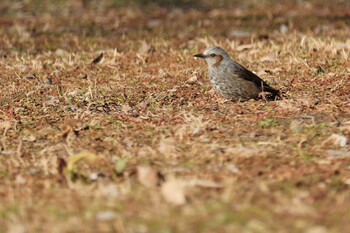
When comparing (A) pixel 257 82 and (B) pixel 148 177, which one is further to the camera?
(A) pixel 257 82

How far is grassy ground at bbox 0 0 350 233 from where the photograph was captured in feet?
14.8

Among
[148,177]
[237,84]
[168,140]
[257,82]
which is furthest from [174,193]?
[257,82]

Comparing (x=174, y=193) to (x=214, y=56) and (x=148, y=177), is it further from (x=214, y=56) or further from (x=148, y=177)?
(x=214, y=56)

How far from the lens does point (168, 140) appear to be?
21.1 feet

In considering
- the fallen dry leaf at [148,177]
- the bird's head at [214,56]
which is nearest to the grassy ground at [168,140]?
the fallen dry leaf at [148,177]

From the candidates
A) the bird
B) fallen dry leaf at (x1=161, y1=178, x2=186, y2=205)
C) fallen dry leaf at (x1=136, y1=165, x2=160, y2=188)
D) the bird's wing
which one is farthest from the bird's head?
fallen dry leaf at (x1=161, y1=178, x2=186, y2=205)

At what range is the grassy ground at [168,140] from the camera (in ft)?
14.8

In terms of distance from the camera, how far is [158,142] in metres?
6.53

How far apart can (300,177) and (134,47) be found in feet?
28.1

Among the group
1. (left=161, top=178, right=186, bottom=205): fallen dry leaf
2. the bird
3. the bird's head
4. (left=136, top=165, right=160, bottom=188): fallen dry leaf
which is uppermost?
(left=161, top=178, right=186, bottom=205): fallen dry leaf

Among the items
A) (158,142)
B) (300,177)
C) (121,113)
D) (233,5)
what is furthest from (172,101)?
(233,5)

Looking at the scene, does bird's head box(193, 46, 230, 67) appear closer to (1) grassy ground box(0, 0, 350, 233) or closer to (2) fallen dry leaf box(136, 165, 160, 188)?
(1) grassy ground box(0, 0, 350, 233)

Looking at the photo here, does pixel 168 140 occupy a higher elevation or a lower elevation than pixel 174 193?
Result: lower

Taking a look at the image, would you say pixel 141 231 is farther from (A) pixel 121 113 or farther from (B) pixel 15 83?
(B) pixel 15 83
